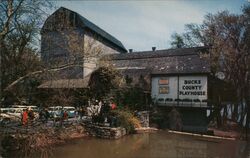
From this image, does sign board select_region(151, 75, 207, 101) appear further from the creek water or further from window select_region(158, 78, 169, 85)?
the creek water

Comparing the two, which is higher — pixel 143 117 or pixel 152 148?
pixel 143 117

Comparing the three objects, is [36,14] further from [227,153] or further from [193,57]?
[193,57]

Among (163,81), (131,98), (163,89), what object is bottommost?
(131,98)

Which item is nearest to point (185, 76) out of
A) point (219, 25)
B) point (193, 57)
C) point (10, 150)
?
point (193, 57)

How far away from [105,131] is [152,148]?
400 centimetres

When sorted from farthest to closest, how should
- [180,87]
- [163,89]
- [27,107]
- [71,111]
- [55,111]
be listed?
[163,89] < [180,87] < [71,111] < [55,111] < [27,107]

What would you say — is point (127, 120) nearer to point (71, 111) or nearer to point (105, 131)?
point (105, 131)

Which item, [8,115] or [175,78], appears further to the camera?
[175,78]

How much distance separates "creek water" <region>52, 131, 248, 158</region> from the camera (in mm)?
14195

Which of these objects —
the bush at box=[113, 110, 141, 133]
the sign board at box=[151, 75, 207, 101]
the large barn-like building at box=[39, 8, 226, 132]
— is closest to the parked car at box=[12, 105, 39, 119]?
the large barn-like building at box=[39, 8, 226, 132]

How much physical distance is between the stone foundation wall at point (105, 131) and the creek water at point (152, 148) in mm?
431

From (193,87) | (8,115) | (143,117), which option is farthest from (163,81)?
(8,115)

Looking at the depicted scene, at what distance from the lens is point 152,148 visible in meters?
15.8

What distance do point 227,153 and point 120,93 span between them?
10879 millimetres
